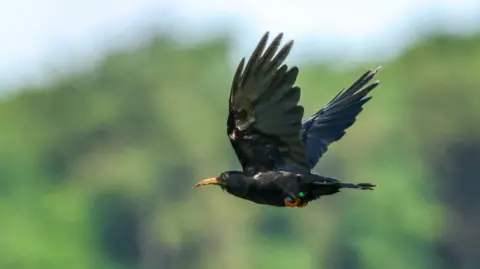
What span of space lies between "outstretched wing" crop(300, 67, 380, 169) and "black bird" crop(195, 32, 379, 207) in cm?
159

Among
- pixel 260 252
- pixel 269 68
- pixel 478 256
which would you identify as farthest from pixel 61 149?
pixel 269 68

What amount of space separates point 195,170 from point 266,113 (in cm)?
4906

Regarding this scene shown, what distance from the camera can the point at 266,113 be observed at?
17109 millimetres

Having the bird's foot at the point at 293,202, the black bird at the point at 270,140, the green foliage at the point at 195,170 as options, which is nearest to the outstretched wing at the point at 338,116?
the black bird at the point at 270,140

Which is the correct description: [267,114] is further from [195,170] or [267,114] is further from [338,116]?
[195,170]

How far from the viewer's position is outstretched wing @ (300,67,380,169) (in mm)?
19156

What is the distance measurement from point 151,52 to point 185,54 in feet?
5.76

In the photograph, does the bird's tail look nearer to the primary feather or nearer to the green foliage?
the primary feather

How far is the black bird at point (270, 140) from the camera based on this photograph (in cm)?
1689

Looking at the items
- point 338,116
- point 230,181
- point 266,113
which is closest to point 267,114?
point 266,113

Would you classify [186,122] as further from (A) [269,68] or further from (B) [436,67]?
(A) [269,68]

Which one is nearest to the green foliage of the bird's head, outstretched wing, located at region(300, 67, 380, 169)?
outstretched wing, located at region(300, 67, 380, 169)

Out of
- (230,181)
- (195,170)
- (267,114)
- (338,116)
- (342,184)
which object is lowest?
(342,184)

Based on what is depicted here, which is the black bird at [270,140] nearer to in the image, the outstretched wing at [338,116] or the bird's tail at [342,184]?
the bird's tail at [342,184]
